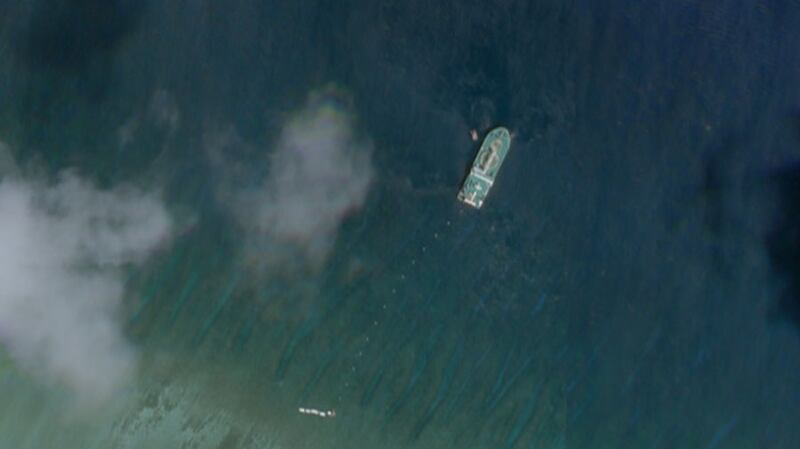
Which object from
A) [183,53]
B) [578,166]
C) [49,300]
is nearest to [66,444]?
[49,300]

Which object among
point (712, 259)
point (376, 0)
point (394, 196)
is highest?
point (376, 0)

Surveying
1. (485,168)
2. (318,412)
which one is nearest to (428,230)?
(485,168)

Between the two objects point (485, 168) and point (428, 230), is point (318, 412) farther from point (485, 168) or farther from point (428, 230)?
point (485, 168)

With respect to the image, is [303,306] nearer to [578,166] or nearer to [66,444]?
[66,444]

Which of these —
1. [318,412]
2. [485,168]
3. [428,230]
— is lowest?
[318,412]

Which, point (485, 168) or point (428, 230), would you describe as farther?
point (428, 230)

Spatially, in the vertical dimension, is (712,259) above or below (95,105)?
above

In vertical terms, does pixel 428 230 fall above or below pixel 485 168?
below
